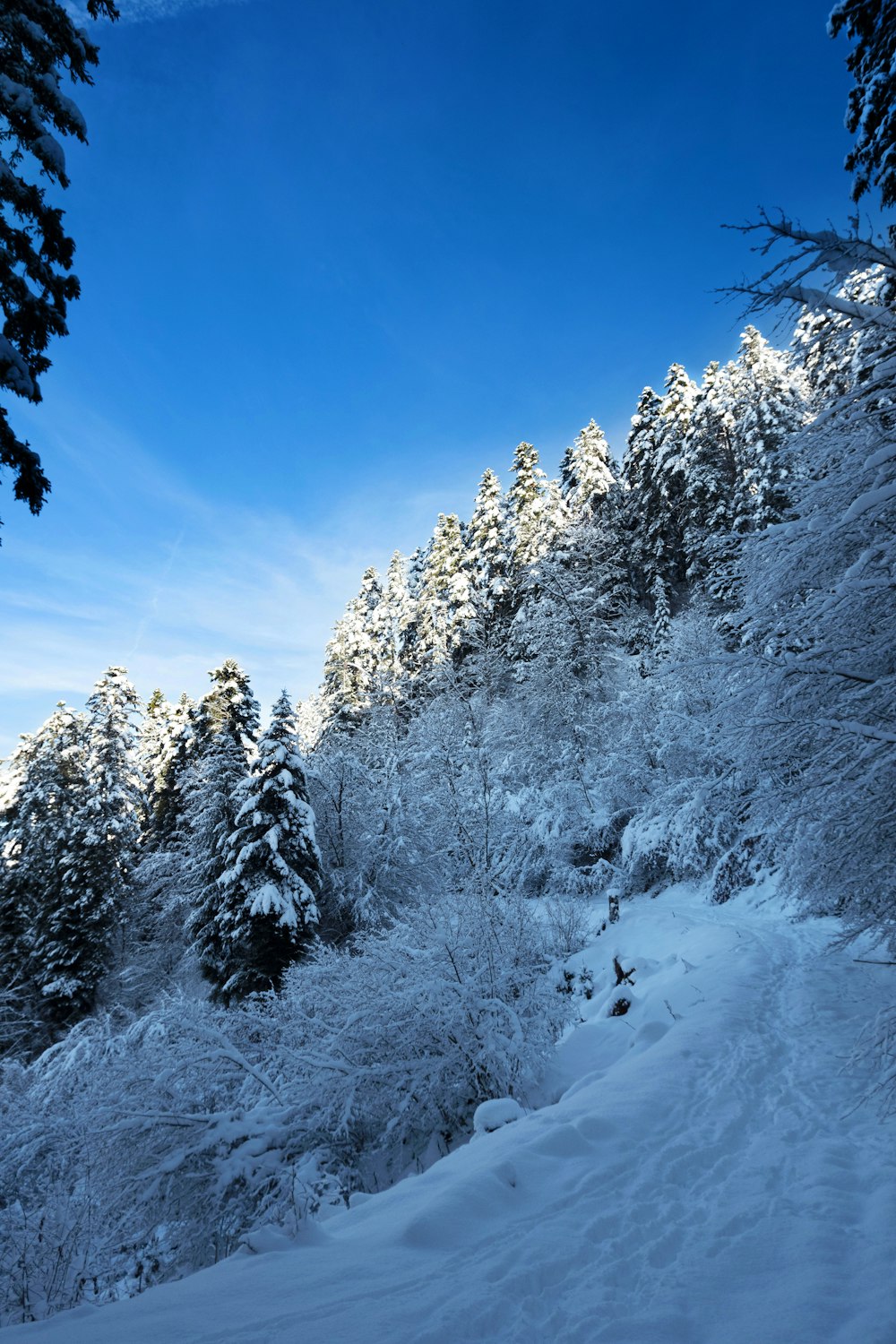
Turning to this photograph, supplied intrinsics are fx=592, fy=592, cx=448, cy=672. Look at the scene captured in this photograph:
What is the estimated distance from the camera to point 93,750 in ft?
78.6

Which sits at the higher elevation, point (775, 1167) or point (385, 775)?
point (385, 775)

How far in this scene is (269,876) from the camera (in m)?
15.8

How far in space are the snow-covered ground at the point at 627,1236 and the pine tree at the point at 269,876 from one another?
10348mm

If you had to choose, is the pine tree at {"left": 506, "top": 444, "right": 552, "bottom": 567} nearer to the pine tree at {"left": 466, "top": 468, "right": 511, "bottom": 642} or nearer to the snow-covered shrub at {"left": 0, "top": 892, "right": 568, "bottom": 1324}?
the pine tree at {"left": 466, "top": 468, "right": 511, "bottom": 642}

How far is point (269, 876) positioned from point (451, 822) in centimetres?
573

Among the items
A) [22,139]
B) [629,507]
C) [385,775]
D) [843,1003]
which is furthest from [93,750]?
[629,507]

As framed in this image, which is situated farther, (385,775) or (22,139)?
(385,775)

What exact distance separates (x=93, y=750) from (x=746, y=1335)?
26365 mm

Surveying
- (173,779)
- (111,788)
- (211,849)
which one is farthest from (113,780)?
(211,849)

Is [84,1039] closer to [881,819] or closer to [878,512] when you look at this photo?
[881,819]

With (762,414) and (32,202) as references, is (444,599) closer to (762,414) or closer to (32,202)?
(762,414)

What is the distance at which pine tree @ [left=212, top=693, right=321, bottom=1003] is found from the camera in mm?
15219

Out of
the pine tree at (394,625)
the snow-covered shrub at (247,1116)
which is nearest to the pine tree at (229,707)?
the pine tree at (394,625)

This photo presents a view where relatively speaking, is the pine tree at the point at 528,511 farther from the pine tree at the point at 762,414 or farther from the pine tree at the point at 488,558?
the pine tree at the point at 762,414
